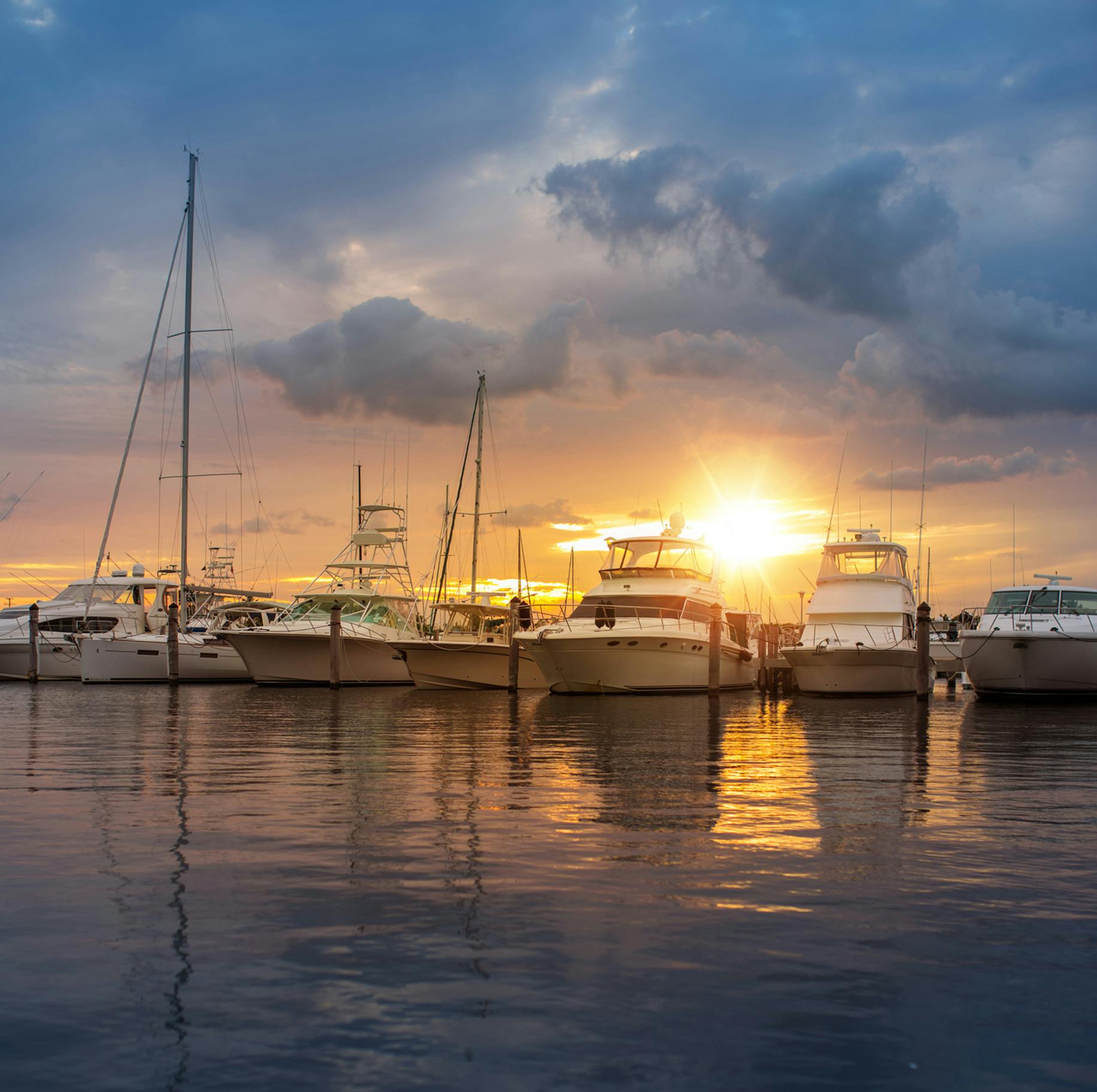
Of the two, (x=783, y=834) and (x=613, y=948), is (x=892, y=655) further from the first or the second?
(x=613, y=948)

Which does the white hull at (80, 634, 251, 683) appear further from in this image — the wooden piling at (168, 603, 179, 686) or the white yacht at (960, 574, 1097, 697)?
the white yacht at (960, 574, 1097, 697)

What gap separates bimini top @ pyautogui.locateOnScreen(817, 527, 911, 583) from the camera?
35.8 m

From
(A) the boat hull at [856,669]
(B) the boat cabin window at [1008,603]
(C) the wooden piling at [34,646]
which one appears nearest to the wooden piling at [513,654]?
(A) the boat hull at [856,669]

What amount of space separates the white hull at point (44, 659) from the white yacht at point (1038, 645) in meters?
36.1

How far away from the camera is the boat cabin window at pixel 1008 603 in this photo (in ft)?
97.7

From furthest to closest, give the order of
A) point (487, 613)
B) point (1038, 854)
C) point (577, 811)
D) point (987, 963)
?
point (487, 613) < point (577, 811) < point (1038, 854) < point (987, 963)

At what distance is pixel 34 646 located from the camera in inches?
1690

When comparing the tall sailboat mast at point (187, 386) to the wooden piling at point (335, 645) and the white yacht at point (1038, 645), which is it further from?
the white yacht at point (1038, 645)

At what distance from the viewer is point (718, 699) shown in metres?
31.2

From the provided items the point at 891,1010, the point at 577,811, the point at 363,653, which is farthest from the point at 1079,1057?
the point at 363,653

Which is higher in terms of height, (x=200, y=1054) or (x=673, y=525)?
(x=673, y=525)

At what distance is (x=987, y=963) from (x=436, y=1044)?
3107 mm

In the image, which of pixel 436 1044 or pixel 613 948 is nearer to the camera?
pixel 436 1044

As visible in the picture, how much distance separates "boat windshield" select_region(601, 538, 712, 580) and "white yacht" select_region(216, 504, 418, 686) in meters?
9.49
